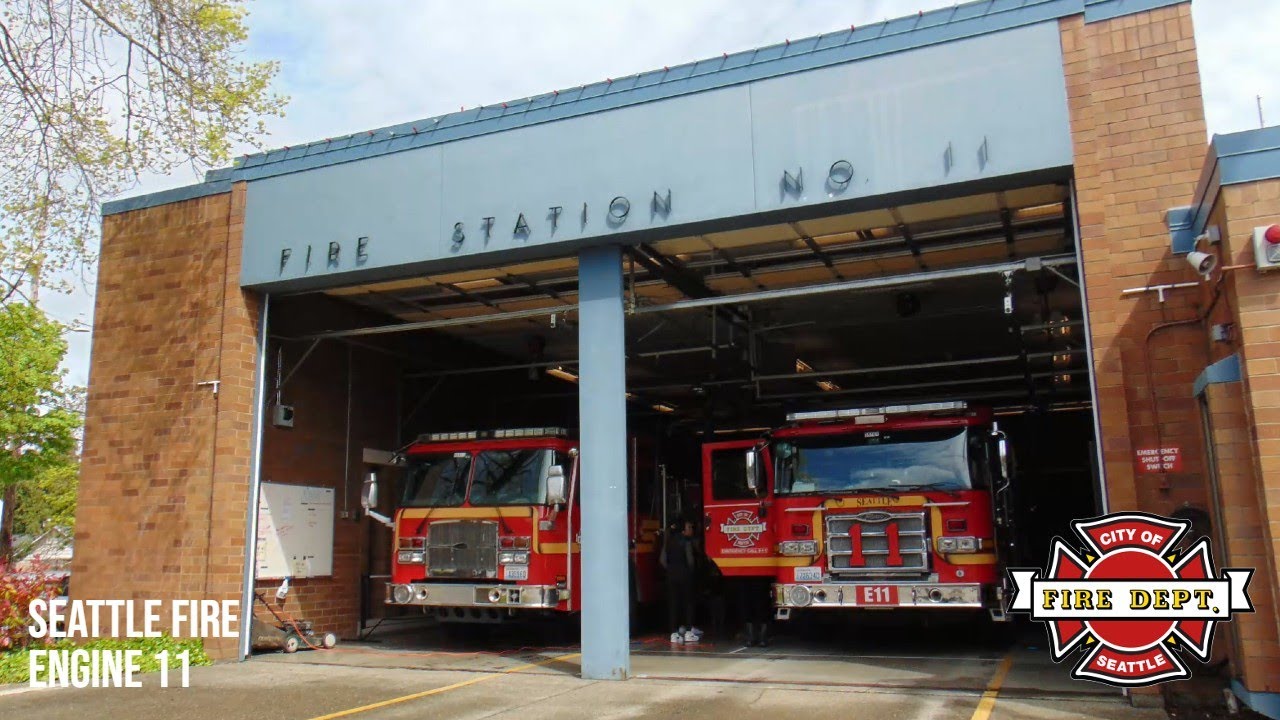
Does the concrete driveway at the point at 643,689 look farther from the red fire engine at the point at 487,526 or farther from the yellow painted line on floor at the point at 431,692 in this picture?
the red fire engine at the point at 487,526

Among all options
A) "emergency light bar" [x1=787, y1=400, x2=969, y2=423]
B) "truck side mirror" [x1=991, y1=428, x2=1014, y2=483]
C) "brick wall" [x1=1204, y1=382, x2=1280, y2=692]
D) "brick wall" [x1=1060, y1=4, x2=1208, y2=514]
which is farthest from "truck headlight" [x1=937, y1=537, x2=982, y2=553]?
"brick wall" [x1=1204, y1=382, x2=1280, y2=692]

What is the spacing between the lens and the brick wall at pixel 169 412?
480 inches

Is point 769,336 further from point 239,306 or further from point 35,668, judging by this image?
point 35,668

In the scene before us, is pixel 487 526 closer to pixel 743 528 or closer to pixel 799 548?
pixel 743 528

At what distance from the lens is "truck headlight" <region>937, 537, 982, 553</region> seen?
1062 centimetres

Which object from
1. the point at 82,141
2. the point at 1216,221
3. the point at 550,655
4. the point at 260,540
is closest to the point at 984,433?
the point at 1216,221

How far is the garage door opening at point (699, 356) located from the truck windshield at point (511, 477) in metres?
0.08

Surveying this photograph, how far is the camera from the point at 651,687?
9.38 m

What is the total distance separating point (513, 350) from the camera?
18.5 m

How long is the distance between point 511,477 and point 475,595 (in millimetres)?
1532

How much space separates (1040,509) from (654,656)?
366 inches

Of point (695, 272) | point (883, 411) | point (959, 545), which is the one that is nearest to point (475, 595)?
point (695, 272)

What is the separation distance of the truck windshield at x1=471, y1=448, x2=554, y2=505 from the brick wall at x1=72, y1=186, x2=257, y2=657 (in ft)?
9.62

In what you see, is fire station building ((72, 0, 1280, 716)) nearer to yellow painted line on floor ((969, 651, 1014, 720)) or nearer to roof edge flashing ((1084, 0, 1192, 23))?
roof edge flashing ((1084, 0, 1192, 23))
